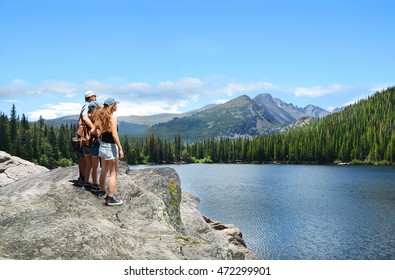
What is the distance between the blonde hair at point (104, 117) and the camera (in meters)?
12.5

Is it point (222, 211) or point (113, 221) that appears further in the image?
point (222, 211)

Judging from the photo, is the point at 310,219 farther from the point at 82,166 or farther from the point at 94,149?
the point at 94,149

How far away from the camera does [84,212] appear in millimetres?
11234

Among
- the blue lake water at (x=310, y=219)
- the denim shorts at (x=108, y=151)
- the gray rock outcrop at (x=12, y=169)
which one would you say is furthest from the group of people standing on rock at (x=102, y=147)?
the gray rock outcrop at (x=12, y=169)

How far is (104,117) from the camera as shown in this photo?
12.5m

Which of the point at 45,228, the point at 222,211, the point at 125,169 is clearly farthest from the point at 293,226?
the point at 45,228

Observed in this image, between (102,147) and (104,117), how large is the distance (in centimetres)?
100

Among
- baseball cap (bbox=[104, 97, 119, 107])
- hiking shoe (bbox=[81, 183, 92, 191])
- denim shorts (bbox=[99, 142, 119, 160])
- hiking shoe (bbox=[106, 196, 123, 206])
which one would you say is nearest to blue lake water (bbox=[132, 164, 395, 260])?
hiking shoe (bbox=[106, 196, 123, 206])

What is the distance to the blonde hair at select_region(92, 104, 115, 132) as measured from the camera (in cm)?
1246

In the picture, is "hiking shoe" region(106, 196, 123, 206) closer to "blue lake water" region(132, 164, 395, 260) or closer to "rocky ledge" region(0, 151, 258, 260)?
"rocky ledge" region(0, 151, 258, 260)

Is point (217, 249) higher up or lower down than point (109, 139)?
lower down

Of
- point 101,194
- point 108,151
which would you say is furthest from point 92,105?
point 101,194
